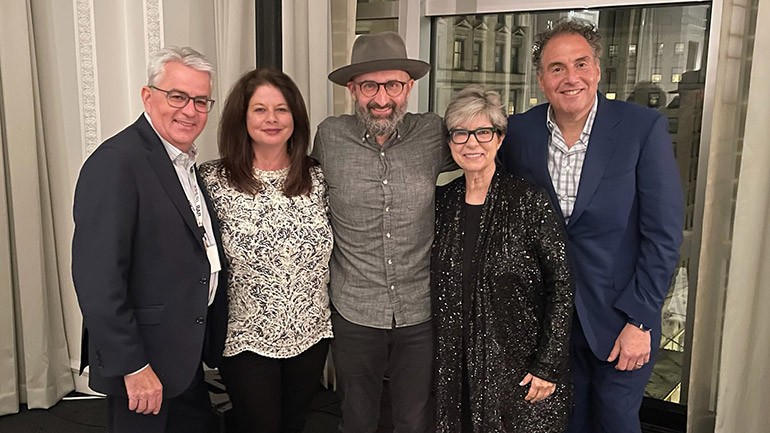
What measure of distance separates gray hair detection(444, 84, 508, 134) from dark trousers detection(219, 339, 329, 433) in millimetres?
864

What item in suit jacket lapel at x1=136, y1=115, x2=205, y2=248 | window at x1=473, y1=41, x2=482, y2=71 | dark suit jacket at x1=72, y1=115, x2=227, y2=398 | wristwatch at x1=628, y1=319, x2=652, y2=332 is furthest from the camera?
window at x1=473, y1=41, x2=482, y2=71

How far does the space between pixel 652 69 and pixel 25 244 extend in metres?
3.06

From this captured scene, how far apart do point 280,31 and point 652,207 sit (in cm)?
200

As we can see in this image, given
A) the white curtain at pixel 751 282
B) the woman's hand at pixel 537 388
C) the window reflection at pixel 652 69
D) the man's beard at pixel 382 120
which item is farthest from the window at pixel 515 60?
the woman's hand at pixel 537 388

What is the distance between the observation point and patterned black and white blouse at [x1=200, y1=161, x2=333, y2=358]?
204 cm

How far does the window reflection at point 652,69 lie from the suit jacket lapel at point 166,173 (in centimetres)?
210

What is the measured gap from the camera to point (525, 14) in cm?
337

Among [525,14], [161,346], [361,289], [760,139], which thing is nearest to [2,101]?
[161,346]

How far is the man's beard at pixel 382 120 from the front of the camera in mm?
2152

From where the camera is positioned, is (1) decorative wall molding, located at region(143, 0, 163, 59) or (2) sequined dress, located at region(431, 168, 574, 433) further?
(1) decorative wall molding, located at region(143, 0, 163, 59)

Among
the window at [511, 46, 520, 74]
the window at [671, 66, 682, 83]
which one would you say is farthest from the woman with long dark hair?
the window at [671, 66, 682, 83]

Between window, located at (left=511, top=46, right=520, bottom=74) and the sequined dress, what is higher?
window, located at (left=511, top=46, right=520, bottom=74)

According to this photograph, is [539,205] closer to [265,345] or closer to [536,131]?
[536,131]

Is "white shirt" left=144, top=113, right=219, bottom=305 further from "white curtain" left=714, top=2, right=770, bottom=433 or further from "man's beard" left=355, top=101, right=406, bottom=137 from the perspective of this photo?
"white curtain" left=714, top=2, right=770, bottom=433
